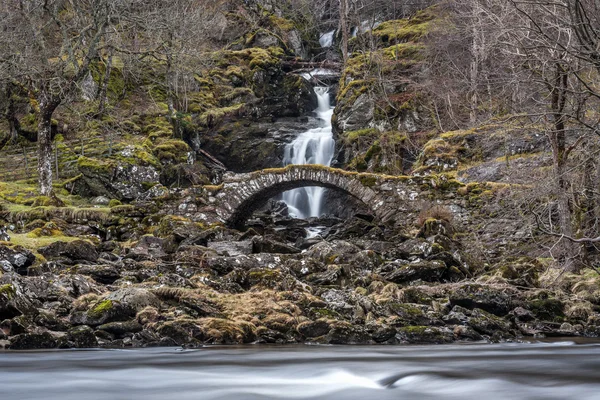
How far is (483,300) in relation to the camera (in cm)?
1032

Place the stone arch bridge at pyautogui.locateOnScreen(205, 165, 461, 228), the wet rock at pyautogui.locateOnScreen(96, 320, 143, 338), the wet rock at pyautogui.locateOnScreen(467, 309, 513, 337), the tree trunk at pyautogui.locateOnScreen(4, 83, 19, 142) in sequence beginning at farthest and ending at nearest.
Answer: the tree trunk at pyautogui.locateOnScreen(4, 83, 19, 142) < the stone arch bridge at pyautogui.locateOnScreen(205, 165, 461, 228) < the wet rock at pyautogui.locateOnScreen(467, 309, 513, 337) < the wet rock at pyautogui.locateOnScreen(96, 320, 143, 338)

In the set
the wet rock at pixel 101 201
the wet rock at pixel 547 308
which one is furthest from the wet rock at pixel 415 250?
the wet rock at pixel 101 201

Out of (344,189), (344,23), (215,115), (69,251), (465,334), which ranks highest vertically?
(344,23)

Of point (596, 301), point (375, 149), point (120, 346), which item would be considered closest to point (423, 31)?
point (375, 149)

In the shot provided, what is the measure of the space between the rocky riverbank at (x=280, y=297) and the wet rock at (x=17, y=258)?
21 mm

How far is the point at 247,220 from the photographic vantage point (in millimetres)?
21969

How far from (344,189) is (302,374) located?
46.9ft

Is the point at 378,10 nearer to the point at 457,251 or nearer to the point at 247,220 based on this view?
the point at 247,220

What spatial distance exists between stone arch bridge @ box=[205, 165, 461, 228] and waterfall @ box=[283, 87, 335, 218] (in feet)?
26.5

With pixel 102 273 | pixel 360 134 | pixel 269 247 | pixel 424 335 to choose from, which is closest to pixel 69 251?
pixel 102 273

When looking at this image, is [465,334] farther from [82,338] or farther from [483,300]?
[82,338]

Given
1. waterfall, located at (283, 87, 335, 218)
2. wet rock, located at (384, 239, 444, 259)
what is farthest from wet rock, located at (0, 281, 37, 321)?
waterfall, located at (283, 87, 335, 218)

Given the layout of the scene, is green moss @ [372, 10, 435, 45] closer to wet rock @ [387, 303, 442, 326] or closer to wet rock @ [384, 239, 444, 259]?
wet rock @ [384, 239, 444, 259]

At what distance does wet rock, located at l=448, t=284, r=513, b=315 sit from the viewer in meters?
10.3
